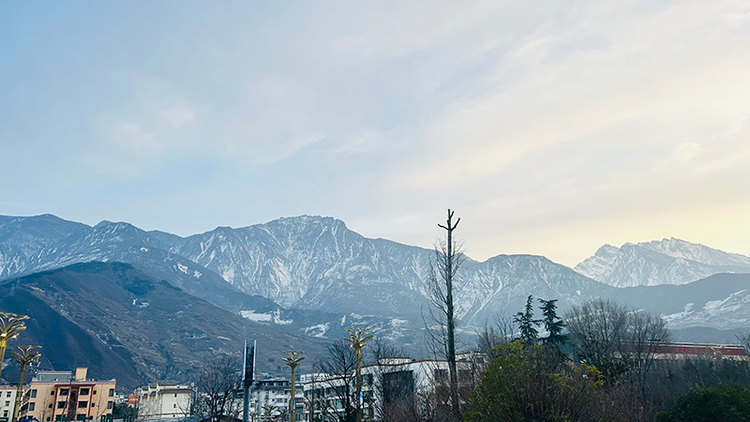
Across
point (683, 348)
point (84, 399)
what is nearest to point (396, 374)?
point (683, 348)

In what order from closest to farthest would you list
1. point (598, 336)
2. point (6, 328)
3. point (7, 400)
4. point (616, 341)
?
point (6, 328) < point (598, 336) < point (616, 341) < point (7, 400)

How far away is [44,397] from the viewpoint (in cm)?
8988

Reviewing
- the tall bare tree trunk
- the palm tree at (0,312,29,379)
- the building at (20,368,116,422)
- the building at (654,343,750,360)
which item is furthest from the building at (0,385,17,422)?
the building at (654,343,750,360)

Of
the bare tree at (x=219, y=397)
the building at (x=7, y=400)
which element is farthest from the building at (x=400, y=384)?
the building at (x=7, y=400)

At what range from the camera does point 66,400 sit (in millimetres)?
91062

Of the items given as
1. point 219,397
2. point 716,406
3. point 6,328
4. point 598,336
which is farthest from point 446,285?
point 219,397

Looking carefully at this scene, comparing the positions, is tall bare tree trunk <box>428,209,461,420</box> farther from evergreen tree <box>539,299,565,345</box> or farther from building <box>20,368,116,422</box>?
building <box>20,368,116,422</box>

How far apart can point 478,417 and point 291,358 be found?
24.6 m

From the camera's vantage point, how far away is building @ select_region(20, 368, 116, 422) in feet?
291

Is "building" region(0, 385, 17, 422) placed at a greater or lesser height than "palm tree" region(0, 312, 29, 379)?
lesser

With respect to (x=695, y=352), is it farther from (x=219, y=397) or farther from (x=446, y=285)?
(x=219, y=397)

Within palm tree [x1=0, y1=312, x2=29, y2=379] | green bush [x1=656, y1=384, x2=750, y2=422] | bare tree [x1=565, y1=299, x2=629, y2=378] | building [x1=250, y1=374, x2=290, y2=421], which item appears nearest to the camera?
green bush [x1=656, y1=384, x2=750, y2=422]

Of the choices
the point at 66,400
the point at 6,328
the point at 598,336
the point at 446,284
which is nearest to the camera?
the point at 446,284

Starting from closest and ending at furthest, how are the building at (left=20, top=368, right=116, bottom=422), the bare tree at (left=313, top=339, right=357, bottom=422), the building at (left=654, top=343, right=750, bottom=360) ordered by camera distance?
the bare tree at (left=313, top=339, right=357, bottom=422) → the building at (left=654, top=343, right=750, bottom=360) → the building at (left=20, top=368, right=116, bottom=422)
